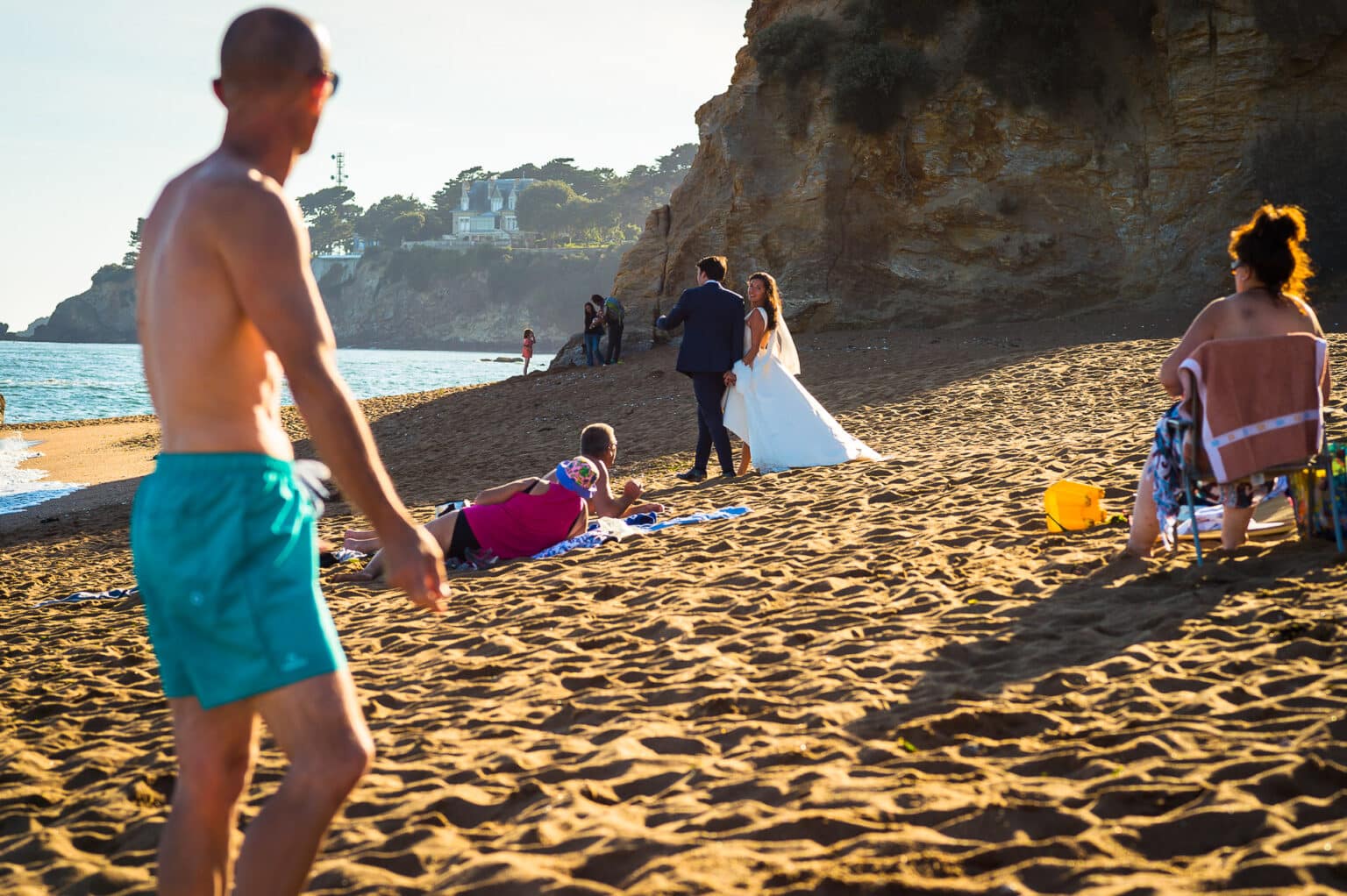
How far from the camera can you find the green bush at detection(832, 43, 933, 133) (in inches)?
861

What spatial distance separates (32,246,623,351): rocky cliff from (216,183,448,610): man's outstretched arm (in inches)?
3867

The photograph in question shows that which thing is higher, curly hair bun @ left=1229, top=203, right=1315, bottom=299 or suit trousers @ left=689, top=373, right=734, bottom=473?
curly hair bun @ left=1229, top=203, right=1315, bottom=299

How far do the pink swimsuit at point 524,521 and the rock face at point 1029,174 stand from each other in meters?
17.0

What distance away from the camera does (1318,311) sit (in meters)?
17.9

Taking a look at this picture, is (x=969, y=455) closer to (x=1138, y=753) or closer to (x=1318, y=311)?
(x=1138, y=753)

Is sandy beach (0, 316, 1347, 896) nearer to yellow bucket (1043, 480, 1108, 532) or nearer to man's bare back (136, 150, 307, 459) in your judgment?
yellow bucket (1043, 480, 1108, 532)

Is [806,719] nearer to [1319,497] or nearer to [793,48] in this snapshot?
[1319,497]

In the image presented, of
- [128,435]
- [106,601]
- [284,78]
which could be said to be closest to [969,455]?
[106,601]

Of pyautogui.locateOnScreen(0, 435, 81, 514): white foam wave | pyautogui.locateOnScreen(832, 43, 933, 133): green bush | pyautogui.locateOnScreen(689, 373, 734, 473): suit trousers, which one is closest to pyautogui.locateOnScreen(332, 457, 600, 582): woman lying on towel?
pyautogui.locateOnScreen(689, 373, 734, 473): suit trousers

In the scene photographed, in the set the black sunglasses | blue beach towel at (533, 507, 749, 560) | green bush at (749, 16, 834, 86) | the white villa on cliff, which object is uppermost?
the white villa on cliff

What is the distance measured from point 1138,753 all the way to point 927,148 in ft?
68.7

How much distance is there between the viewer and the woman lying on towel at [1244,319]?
466 centimetres

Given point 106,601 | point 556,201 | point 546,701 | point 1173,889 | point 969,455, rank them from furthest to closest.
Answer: point 556,201, point 969,455, point 106,601, point 546,701, point 1173,889

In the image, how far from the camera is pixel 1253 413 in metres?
4.55
